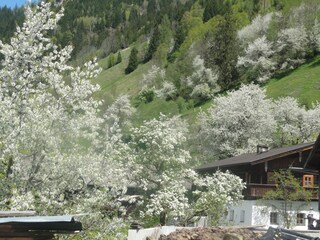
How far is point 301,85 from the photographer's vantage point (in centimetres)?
7800

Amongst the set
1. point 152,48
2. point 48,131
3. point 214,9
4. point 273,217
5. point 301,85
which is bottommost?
point 48,131

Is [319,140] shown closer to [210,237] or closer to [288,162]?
[210,237]

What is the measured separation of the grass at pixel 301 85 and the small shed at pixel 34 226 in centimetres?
6414

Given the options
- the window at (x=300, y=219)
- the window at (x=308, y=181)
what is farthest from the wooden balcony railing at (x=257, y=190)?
the window at (x=300, y=219)

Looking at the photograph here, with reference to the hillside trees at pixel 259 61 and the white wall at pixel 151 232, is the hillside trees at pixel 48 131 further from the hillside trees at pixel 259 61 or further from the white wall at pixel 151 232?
the hillside trees at pixel 259 61

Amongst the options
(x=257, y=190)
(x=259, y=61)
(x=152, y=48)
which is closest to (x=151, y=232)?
(x=257, y=190)

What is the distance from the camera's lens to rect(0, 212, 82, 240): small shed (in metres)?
7.01

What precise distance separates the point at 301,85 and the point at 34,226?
7433cm

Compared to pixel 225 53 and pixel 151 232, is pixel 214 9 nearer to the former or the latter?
pixel 225 53

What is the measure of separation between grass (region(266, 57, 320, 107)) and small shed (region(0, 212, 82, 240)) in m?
64.1

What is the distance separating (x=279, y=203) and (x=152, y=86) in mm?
→ 82964

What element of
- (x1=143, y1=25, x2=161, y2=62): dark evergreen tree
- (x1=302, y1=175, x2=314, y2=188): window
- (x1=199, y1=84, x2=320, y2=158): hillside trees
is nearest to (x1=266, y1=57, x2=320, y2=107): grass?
(x1=199, y1=84, x2=320, y2=158): hillside trees

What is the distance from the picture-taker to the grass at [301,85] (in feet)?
240

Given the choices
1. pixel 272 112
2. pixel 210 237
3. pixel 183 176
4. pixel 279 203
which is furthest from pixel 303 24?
pixel 210 237
